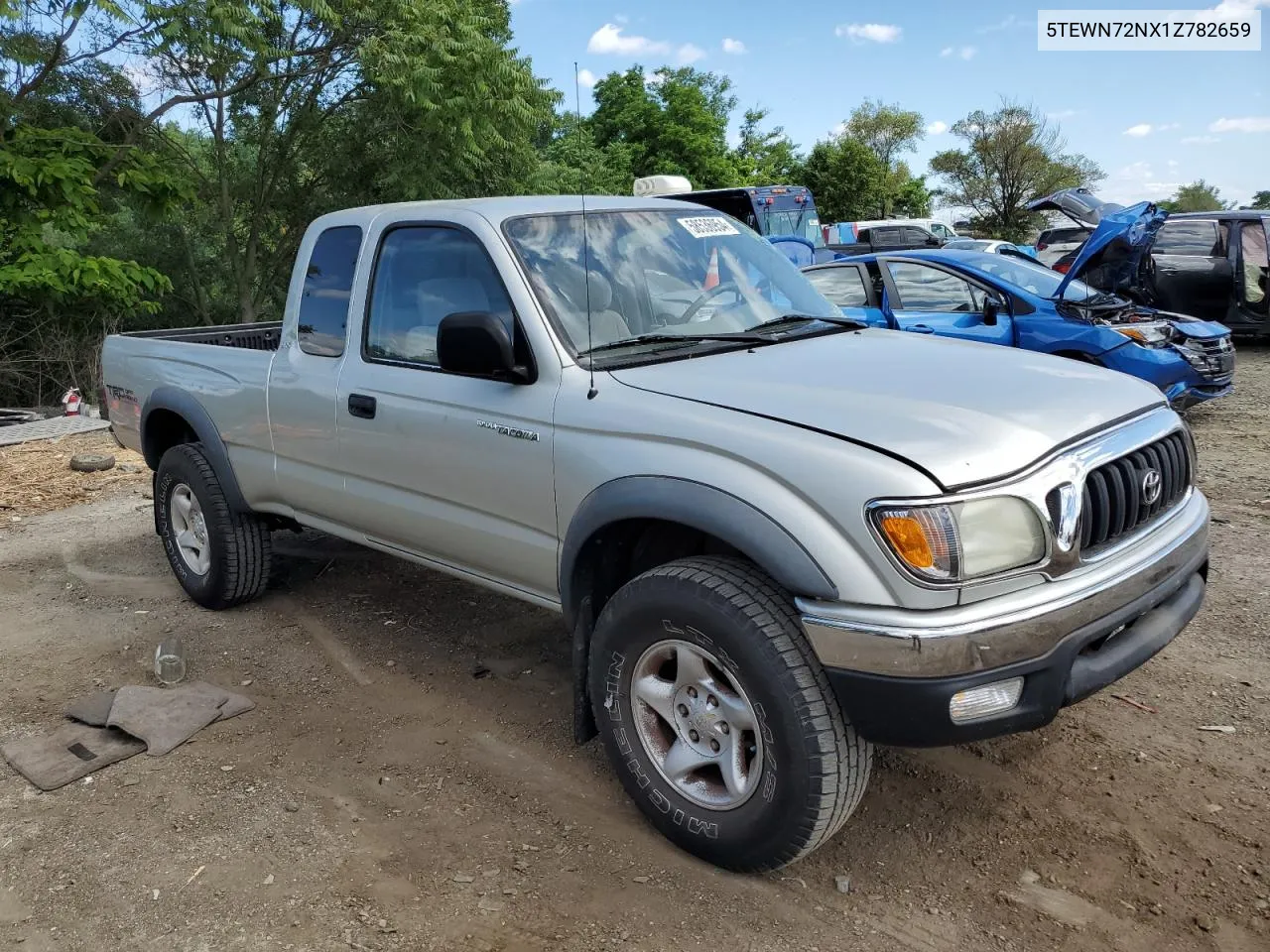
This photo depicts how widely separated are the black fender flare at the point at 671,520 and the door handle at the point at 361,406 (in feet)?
3.71

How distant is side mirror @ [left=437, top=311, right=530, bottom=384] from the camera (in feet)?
10.4

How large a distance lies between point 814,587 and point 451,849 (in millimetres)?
1447

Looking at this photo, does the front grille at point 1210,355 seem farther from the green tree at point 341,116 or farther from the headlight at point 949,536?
the green tree at point 341,116

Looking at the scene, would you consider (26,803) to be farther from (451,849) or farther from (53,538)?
(53,538)

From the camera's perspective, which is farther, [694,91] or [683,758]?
[694,91]

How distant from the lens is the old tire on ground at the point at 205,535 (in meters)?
4.99

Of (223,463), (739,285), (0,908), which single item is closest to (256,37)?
(223,463)

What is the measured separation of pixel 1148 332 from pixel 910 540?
22.9 feet

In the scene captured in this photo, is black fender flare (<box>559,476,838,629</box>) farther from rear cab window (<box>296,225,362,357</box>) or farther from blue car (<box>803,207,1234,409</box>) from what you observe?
blue car (<box>803,207,1234,409</box>)

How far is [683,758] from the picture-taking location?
297cm

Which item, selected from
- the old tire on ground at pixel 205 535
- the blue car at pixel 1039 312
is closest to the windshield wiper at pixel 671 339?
the old tire on ground at pixel 205 535

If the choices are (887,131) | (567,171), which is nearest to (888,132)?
(887,131)

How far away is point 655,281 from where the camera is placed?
3.69m

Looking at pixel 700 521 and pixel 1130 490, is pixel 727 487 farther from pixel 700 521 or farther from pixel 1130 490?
pixel 1130 490
